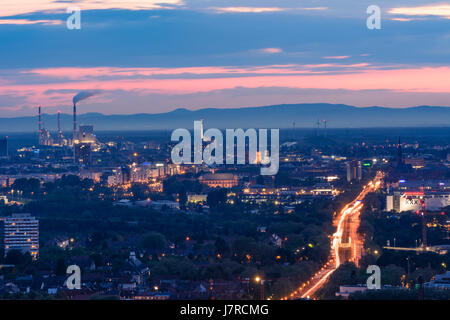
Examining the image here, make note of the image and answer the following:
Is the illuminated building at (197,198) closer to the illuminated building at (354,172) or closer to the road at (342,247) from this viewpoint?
the road at (342,247)

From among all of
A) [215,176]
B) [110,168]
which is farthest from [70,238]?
[110,168]

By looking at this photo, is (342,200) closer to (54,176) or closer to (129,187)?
(129,187)

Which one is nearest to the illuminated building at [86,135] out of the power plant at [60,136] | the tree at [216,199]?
the power plant at [60,136]

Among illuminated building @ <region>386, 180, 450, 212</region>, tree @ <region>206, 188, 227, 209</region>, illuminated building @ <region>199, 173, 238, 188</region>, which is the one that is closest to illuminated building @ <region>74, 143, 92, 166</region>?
illuminated building @ <region>199, 173, 238, 188</region>

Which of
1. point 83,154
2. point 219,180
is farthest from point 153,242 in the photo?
point 83,154

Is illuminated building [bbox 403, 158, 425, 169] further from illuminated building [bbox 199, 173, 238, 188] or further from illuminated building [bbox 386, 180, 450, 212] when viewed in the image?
illuminated building [bbox 386, 180, 450, 212]

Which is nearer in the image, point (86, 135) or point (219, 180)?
point (219, 180)

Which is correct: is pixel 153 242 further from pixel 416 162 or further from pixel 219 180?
pixel 416 162
